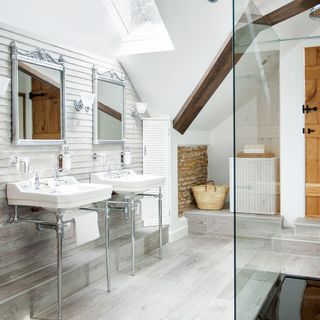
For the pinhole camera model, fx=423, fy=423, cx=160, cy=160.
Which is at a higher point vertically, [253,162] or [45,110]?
[45,110]

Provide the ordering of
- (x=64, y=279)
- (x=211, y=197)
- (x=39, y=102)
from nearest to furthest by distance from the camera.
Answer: (x=64, y=279) → (x=39, y=102) → (x=211, y=197)

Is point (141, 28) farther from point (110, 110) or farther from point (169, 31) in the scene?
point (110, 110)

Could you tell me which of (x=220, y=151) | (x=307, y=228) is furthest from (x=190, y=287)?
(x=220, y=151)

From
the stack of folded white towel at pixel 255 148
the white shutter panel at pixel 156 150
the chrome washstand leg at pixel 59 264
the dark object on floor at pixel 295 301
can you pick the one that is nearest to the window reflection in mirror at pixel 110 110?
the white shutter panel at pixel 156 150

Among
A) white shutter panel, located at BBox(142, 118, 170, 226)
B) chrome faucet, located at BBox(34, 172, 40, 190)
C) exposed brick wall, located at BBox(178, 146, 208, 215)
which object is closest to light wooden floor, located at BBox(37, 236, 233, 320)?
white shutter panel, located at BBox(142, 118, 170, 226)

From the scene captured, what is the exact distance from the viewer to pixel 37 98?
3482 millimetres

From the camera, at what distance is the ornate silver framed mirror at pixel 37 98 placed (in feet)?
10.6

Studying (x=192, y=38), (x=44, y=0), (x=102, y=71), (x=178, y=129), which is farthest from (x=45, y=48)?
(x=178, y=129)

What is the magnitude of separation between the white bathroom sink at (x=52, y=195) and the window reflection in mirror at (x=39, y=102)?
0.41 meters

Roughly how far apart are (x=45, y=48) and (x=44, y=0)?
38 cm

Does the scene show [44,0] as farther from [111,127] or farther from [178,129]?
[178,129]

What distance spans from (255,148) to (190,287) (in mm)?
1491

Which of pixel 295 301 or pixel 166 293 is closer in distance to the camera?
pixel 295 301

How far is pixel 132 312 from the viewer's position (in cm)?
317
